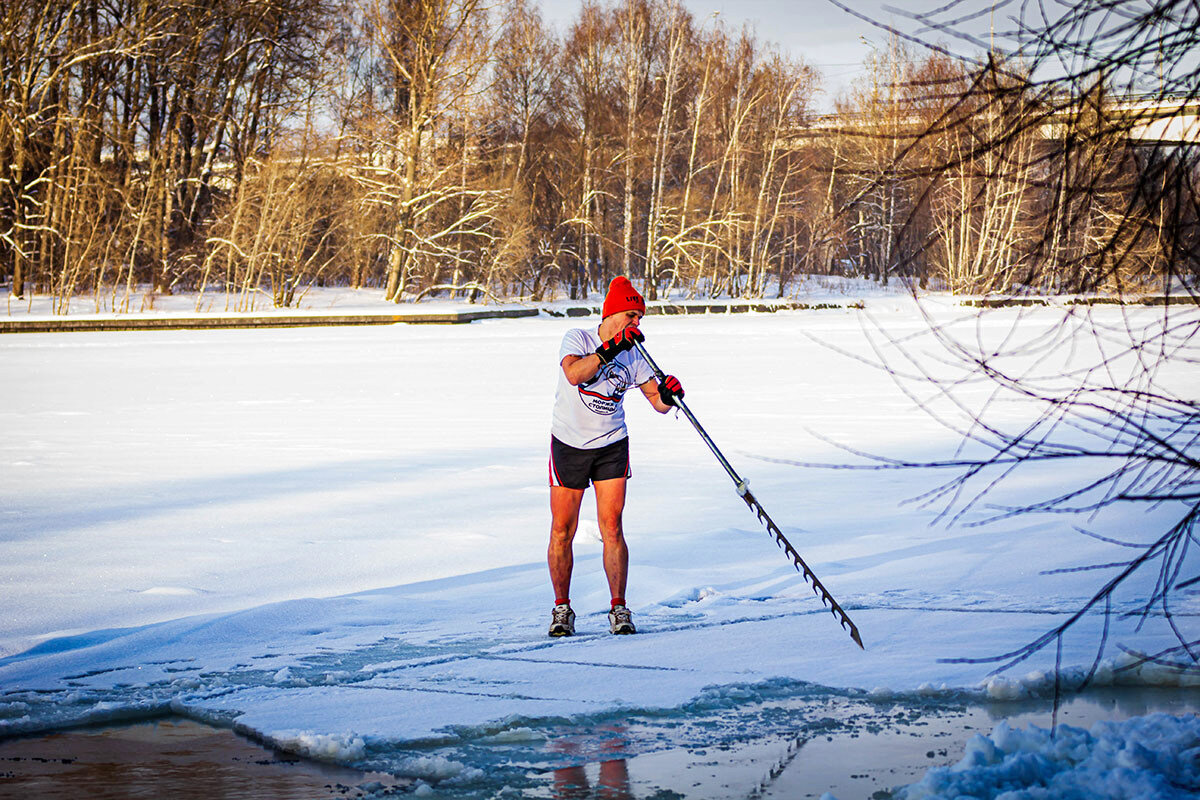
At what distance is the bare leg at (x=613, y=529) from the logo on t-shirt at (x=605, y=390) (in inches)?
13.7

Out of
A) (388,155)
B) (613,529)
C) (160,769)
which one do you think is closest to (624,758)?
(160,769)

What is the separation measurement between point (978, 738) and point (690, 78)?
4655cm

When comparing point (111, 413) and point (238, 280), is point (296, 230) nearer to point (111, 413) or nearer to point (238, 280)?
→ point (238, 280)

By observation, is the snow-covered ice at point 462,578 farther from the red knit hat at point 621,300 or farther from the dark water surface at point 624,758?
the red knit hat at point 621,300

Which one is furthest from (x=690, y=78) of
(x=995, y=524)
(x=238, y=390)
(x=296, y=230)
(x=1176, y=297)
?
(x=1176, y=297)

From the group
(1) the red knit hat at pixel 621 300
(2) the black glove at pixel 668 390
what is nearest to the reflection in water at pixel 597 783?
(2) the black glove at pixel 668 390

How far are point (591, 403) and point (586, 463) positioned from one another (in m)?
0.28

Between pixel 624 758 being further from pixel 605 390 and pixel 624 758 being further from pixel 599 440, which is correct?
pixel 605 390

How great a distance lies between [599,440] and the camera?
18.2ft

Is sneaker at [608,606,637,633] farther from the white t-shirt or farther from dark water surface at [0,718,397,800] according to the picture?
dark water surface at [0,718,397,800]

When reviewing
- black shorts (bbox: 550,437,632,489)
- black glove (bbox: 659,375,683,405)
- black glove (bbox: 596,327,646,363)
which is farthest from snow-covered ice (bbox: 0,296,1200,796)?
black glove (bbox: 596,327,646,363)

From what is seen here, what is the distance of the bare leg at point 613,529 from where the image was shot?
559 centimetres

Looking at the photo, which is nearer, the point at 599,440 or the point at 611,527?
the point at 599,440

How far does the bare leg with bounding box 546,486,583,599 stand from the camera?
564 centimetres
